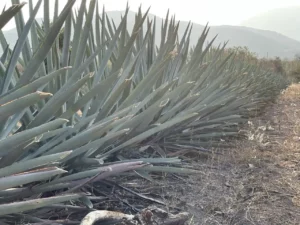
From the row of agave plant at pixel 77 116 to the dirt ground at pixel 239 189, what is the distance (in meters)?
0.17

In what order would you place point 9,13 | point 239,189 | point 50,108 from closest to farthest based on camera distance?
1. point 9,13
2. point 50,108
3. point 239,189

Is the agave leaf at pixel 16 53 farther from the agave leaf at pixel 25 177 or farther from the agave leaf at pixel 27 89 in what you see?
the agave leaf at pixel 25 177

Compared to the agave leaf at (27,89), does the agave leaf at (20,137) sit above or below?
below

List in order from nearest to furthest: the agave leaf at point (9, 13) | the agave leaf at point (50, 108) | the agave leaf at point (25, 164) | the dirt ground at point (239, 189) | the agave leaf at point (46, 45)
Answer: the agave leaf at point (9, 13)
the agave leaf at point (25, 164)
the agave leaf at point (46, 45)
the agave leaf at point (50, 108)
the dirt ground at point (239, 189)

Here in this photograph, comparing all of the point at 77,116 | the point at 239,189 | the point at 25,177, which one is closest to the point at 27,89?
the point at 25,177

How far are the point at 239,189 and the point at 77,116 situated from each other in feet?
3.54

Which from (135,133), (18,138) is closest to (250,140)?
(135,133)

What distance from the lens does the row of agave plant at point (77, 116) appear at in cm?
132

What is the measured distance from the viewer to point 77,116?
2381 mm

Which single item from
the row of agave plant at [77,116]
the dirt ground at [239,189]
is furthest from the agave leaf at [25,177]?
the dirt ground at [239,189]

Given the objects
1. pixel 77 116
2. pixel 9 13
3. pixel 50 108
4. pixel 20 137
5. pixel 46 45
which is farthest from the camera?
pixel 77 116

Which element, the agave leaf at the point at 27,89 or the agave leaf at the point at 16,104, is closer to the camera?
the agave leaf at the point at 16,104

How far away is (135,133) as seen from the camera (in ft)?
8.09

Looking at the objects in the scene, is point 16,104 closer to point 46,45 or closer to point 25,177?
point 25,177
